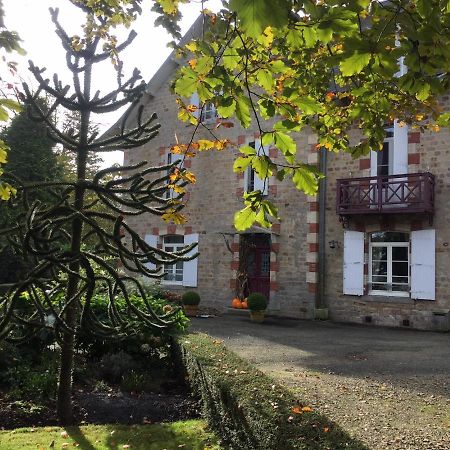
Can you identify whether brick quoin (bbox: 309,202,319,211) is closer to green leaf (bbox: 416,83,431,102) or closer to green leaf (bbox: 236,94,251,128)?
green leaf (bbox: 416,83,431,102)

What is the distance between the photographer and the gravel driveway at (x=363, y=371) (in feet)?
14.4

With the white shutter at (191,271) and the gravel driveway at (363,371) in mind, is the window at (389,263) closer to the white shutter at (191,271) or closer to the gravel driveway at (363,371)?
the gravel driveway at (363,371)

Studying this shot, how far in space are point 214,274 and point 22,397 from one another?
11243 millimetres

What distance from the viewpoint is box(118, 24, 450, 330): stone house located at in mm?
12953

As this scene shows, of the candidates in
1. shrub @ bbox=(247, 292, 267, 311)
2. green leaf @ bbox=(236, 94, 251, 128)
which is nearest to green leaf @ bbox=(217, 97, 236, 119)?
green leaf @ bbox=(236, 94, 251, 128)

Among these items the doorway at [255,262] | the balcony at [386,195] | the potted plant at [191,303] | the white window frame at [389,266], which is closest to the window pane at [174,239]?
the doorway at [255,262]

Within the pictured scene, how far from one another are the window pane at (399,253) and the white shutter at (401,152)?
2.14m

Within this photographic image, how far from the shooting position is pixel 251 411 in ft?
11.5

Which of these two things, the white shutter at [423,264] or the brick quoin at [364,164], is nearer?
the white shutter at [423,264]

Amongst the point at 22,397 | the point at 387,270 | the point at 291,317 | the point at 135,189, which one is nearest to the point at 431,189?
the point at 387,270

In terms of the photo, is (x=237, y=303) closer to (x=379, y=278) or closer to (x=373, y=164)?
(x=379, y=278)

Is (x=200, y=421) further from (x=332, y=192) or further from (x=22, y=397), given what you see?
(x=332, y=192)

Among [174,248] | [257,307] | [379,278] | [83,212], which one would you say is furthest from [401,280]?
[83,212]

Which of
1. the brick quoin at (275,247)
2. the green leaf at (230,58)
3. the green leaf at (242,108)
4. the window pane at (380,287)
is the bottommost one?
the window pane at (380,287)
